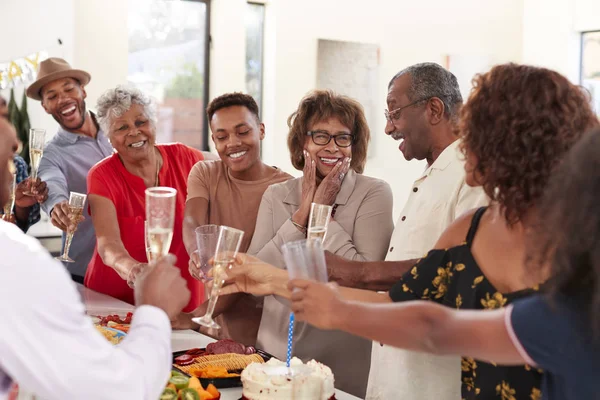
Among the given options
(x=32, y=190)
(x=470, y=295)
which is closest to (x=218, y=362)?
(x=470, y=295)

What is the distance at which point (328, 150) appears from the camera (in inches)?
117

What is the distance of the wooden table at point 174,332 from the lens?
216cm

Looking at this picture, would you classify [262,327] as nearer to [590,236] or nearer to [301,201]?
[301,201]

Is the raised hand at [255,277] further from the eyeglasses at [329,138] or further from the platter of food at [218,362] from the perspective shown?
the eyeglasses at [329,138]

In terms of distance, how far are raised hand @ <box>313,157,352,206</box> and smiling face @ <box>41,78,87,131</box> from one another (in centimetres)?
Result: 194

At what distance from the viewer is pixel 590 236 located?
1.13m

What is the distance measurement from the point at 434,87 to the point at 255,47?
4.37 meters

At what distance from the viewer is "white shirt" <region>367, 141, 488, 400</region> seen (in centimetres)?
228

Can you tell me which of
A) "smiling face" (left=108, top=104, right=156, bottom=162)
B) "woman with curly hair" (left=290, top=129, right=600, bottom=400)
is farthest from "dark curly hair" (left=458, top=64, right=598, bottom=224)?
"smiling face" (left=108, top=104, right=156, bottom=162)

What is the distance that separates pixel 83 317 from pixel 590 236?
0.82m

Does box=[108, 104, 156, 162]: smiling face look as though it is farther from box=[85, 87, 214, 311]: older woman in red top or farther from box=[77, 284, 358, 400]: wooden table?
box=[77, 284, 358, 400]: wooden table

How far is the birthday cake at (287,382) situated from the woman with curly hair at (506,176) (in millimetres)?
377

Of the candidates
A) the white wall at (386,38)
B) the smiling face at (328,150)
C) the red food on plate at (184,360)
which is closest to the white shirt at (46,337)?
the red food on plate at (184,360)

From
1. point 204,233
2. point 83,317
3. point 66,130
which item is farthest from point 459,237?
point 66,130
